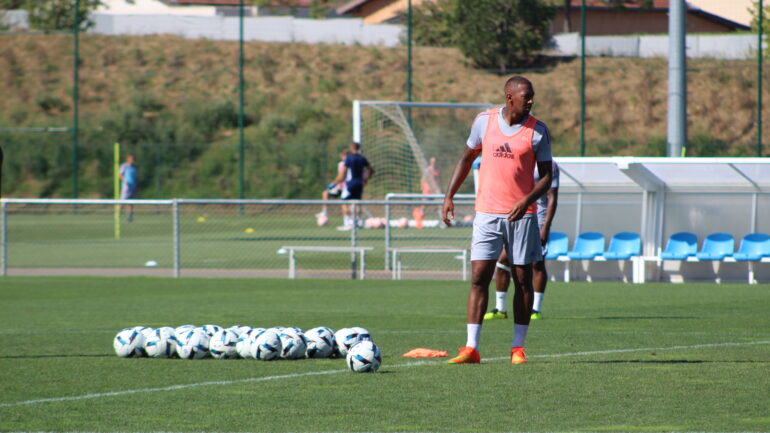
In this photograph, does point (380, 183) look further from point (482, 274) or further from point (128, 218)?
point (482, 274)

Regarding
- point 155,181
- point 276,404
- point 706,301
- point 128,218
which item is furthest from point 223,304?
point 155,181

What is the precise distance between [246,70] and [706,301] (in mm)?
41829

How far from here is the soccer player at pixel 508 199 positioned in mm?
8234

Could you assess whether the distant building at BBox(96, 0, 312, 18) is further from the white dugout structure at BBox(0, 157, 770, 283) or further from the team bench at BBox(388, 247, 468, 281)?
the team bench at BBox(388, 247, 468, 281)

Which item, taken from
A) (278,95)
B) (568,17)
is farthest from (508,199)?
(568,17)

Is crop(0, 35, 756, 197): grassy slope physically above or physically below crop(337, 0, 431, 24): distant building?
below

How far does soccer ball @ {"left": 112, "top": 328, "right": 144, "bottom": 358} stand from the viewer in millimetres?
8977

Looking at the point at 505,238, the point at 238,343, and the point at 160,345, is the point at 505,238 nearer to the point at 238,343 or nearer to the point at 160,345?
the point at 238,343

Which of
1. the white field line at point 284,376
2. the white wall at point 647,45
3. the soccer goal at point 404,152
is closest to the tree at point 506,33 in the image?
the white wall at point 647,45

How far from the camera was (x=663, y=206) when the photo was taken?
761 inches

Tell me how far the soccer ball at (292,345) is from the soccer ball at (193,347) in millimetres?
614

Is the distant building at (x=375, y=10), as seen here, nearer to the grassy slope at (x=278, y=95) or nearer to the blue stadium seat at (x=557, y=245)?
the grassy slope at (x=278, y=95)

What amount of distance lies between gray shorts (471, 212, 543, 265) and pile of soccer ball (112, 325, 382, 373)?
114 centimetres

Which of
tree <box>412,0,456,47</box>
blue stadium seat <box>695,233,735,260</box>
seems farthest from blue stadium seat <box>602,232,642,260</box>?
tree <box>412,0,456,47</box>
